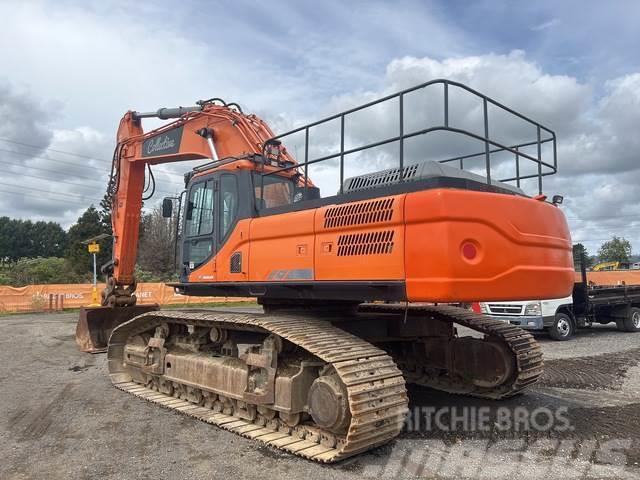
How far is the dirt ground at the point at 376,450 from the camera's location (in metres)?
4.66

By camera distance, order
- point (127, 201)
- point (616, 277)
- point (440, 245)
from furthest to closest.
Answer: point (616, 277) → point (127, 201) → point (440, 245)

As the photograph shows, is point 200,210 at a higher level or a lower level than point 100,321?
higher

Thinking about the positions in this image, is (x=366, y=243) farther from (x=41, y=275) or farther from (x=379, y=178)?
(x=41, y=275)

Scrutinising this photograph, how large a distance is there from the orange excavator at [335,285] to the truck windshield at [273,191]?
18 millimetres

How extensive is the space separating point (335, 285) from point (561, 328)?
11072 mm

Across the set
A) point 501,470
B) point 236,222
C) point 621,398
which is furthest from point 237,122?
point 621,398

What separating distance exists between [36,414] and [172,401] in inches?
64.1

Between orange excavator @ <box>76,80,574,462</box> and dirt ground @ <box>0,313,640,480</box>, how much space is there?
0.28m

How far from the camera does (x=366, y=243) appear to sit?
5004 mm

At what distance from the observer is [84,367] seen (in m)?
9.86

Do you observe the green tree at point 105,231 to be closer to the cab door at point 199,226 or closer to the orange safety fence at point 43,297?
the orange safety fence at point 43,297

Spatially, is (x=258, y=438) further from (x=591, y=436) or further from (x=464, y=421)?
(x=591, y=436)

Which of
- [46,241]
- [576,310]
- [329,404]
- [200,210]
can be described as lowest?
[329,404]

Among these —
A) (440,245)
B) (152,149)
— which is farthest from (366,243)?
(152,149)
